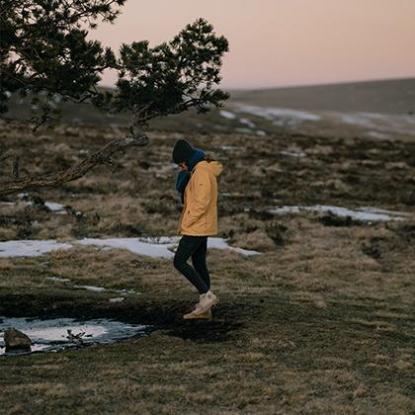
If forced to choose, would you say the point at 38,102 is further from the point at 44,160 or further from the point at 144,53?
the point at 44,160

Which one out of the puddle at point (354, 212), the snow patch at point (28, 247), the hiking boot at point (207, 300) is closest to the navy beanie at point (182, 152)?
the hiking boot at point (207, 300)

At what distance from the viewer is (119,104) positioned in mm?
10875

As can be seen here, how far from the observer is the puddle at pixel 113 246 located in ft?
58.5

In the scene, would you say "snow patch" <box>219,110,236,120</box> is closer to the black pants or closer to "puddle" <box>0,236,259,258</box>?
"puddle" <box>0,236,259,258</box>

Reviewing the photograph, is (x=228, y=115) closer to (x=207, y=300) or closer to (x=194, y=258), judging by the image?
(x=194, y=258)

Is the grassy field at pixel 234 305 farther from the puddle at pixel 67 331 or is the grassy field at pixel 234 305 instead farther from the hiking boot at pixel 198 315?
the puddle at pixel 67 331

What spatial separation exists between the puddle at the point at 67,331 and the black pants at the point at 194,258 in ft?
3.75

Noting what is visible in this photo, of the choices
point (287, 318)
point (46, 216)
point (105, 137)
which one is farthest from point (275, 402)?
point (105, 137)

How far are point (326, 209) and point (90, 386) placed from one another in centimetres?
2107

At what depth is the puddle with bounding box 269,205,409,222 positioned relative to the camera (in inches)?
1032

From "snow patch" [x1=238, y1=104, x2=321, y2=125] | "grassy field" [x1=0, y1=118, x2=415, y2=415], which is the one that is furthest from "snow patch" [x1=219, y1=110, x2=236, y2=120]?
"grassy field" [x1=0, y1=118, x2=415, y2=415]

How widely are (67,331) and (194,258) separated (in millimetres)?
2211

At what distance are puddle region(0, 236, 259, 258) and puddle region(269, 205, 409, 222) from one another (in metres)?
7.34

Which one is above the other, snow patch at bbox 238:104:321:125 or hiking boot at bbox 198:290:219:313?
snow patch at bbox 238:104:321:125
